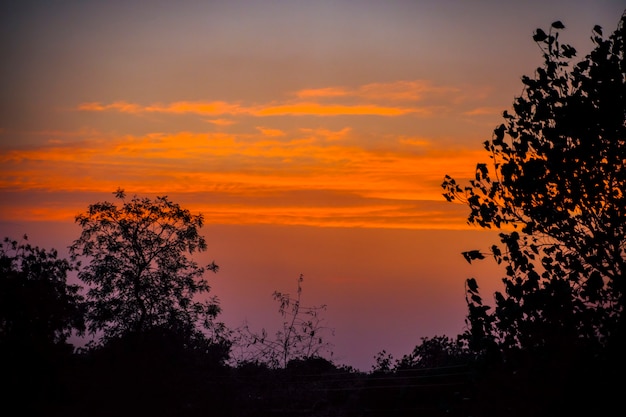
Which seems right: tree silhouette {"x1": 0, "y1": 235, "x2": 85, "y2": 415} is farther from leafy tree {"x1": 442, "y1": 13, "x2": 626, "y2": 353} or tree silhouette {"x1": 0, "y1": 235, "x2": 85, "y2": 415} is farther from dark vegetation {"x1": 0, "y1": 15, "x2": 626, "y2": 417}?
leafy tree {"x1": 442, "y1": 13, "x2": 626, "y2": 353}

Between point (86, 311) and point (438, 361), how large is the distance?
1855 cm

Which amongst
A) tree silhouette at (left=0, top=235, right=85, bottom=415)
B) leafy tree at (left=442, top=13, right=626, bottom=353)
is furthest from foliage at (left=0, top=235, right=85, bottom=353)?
leafy tree at (left=442, top=13, right=626, bottom=353)

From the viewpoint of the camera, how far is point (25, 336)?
2609cm

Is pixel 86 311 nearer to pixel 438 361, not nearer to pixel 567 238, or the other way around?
pixel 438 361

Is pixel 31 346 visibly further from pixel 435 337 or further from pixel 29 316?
pixel 435 337

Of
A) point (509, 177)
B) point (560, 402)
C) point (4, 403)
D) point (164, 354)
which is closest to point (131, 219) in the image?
point (164, 354)

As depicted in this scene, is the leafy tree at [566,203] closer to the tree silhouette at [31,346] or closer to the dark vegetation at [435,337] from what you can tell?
the dark vegetation at [435,337]

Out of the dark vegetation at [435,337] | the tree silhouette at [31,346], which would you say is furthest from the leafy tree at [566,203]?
the tree silhouette at [31,346]

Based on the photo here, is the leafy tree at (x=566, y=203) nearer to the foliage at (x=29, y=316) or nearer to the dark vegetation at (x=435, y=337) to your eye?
the dark vegetation at (x=435, y=337)

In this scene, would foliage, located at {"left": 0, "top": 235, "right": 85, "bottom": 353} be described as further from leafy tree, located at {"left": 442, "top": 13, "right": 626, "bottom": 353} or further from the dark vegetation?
leafy tree, located at {"left": 442, "top": 13, "right": 626, "bottom": 353}

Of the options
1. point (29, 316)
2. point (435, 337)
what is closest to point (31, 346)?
point (29, 316)

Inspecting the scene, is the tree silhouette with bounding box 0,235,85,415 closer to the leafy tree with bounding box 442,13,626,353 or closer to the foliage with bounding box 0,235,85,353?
the foliage with bounding box 0,235,85,353

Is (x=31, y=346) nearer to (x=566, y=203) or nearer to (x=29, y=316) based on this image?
(x=29, y=316)

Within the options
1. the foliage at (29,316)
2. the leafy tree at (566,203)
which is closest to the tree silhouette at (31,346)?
the foliage at (29,316)
